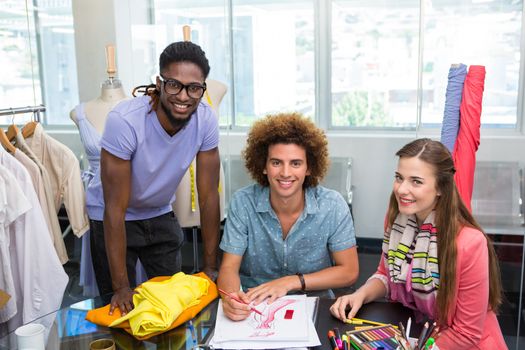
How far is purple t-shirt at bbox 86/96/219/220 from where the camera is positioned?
1871mm

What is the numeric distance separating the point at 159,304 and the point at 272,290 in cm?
37

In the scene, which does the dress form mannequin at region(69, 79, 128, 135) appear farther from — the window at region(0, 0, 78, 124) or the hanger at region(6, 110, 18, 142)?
the window at region(0, 0, 78, 124)

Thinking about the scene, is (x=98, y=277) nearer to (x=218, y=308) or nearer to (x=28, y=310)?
(x=28, y=310)

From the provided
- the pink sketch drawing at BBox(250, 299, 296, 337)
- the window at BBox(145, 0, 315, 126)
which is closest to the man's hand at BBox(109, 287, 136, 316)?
the pink sketch drawing at BBox(250, 299, 296, 337)

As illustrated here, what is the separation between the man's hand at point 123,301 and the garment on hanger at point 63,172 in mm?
940

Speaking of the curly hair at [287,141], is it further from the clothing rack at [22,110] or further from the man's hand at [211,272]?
the clothing rack at [22,110]

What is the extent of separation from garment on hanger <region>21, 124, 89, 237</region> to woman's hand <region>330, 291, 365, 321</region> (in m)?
1.44

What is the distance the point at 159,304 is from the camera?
1.46 metres

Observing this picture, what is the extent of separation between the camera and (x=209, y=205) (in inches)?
81.5

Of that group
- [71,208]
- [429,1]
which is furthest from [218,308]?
[429,1]

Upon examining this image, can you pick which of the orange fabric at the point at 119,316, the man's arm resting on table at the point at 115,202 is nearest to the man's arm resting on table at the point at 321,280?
the orange fabric at the point at 119,316

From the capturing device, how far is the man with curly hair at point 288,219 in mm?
1941

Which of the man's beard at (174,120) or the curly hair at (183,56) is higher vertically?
the curly hair at (183,56)

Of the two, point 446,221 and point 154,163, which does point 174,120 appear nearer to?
point 154,163
